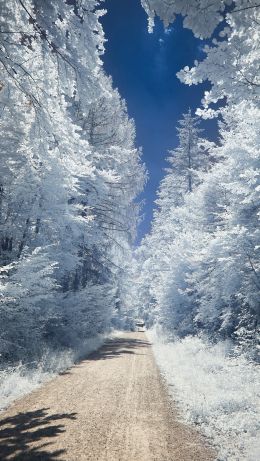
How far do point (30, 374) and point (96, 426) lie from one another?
4.48 meters

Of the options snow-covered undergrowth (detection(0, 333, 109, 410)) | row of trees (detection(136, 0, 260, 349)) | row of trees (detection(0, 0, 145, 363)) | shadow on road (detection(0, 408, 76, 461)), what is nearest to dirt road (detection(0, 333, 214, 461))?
shadow on road (detection(0, 408, 76, 461))

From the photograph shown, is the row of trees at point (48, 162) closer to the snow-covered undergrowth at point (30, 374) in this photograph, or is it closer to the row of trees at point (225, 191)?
the snow-covered undergrowth at point (30, 374)

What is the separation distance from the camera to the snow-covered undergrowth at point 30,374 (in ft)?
28.2

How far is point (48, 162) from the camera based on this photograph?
1120 cm

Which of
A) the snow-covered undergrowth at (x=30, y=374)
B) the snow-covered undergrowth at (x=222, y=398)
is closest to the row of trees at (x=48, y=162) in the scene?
the snow-covered undergrowth at (x=30, y=374)

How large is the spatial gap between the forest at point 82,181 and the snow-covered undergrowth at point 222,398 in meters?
1.03

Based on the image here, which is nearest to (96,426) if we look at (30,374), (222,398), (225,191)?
(222,398)

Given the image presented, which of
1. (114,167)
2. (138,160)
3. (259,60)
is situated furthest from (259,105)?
(138,160)

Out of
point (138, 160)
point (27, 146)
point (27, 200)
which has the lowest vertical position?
point (27, 200)

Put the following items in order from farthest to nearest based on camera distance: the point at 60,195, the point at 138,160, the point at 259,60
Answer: the point at 138,160 → the point at 60,195 → the point at 259,60

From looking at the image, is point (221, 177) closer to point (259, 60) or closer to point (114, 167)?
point (114, 167)

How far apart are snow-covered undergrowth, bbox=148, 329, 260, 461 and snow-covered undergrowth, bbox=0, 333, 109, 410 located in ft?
12.8

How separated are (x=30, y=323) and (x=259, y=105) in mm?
9587

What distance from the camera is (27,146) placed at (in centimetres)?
1139
